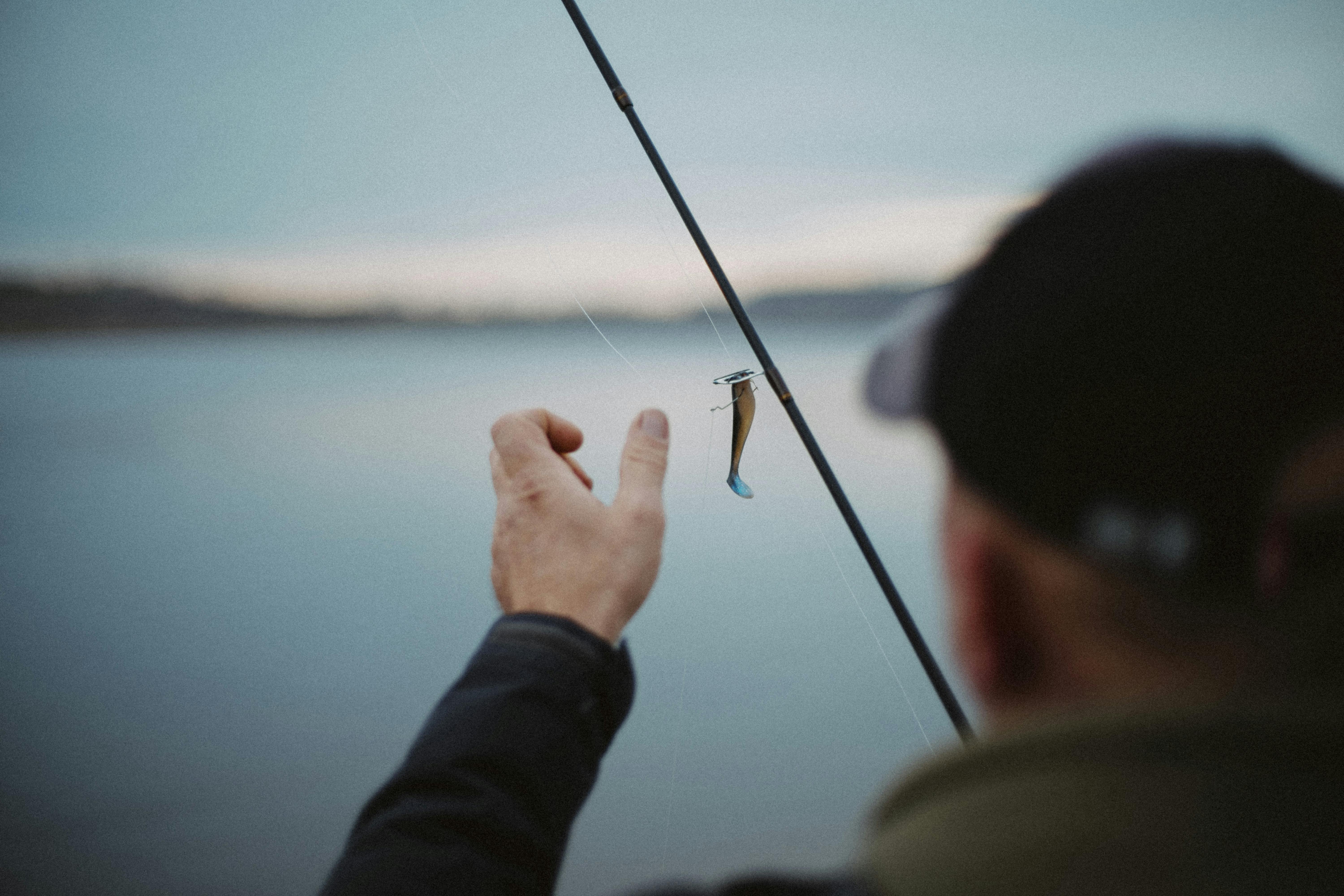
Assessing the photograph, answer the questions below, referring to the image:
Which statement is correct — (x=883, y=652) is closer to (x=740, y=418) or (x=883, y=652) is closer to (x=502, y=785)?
(x=740, y=418)

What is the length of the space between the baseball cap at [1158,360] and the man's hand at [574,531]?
280mm

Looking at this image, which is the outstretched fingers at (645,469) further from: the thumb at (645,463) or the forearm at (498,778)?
the forearm at (498,778)

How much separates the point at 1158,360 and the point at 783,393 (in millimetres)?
572

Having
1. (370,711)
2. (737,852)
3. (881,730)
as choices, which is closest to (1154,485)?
(737,852)

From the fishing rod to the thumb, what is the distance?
0.26 m

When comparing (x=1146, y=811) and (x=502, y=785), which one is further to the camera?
(x=502, y=785)

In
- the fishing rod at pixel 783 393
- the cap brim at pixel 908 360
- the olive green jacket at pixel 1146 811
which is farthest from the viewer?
the fishing rod at pixel 783 393

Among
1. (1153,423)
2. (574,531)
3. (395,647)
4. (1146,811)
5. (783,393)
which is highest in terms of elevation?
(395,647)

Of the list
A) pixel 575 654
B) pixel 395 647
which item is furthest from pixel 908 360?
pixel 395 647

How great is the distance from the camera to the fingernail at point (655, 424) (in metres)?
0.62

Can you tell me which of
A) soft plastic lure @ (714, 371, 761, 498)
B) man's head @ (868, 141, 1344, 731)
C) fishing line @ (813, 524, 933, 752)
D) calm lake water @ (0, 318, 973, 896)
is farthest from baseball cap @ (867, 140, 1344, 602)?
fishing line @ (813, 524, 933, 752)

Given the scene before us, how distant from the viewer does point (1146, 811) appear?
0.79 ft

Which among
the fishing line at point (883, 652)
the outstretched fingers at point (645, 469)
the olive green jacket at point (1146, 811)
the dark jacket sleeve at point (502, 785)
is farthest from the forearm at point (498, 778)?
the fishing line at point (883, 652)

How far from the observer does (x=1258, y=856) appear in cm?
23
